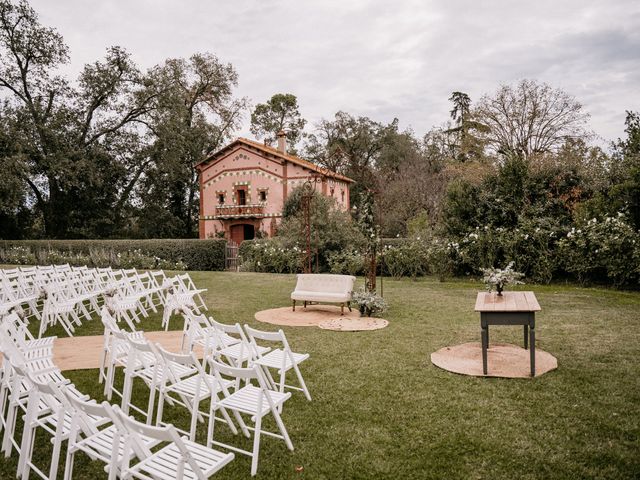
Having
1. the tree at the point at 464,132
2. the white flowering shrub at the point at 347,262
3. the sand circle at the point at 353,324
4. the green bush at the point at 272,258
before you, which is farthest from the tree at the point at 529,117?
the sand circle at the point at 353,324

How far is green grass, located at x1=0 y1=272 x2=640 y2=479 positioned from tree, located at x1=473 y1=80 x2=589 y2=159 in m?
21.6

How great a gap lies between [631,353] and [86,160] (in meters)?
27.0

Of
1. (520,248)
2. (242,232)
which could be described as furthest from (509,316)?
(242,232)

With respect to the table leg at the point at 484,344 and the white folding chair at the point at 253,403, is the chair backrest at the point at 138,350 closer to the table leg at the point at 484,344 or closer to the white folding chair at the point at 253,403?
the white folding chair at the point at 253,403

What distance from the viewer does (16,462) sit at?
359 centimetres

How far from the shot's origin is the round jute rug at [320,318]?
8344mm

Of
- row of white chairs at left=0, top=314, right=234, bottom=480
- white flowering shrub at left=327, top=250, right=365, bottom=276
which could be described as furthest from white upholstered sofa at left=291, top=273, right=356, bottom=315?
row of white chairs at left=0, top=314, right=234, bottom=480

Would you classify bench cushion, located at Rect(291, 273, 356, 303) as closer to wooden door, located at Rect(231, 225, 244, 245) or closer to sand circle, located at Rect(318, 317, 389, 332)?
sand circle, located at Rect(318, 317, 389, 332)

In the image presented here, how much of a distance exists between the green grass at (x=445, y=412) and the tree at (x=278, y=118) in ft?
107

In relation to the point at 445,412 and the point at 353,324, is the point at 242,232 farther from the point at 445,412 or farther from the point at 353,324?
the point at 445,412

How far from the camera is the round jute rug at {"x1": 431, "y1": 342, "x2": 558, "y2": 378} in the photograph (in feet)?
18.3

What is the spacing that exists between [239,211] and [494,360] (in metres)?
24.9

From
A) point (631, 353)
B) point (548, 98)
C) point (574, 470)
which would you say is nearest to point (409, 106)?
point (548, 98)

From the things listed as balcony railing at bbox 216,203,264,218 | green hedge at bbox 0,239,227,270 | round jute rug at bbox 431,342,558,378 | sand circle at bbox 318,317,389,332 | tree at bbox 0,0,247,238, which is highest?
tree at bbox 0,0,247,238
